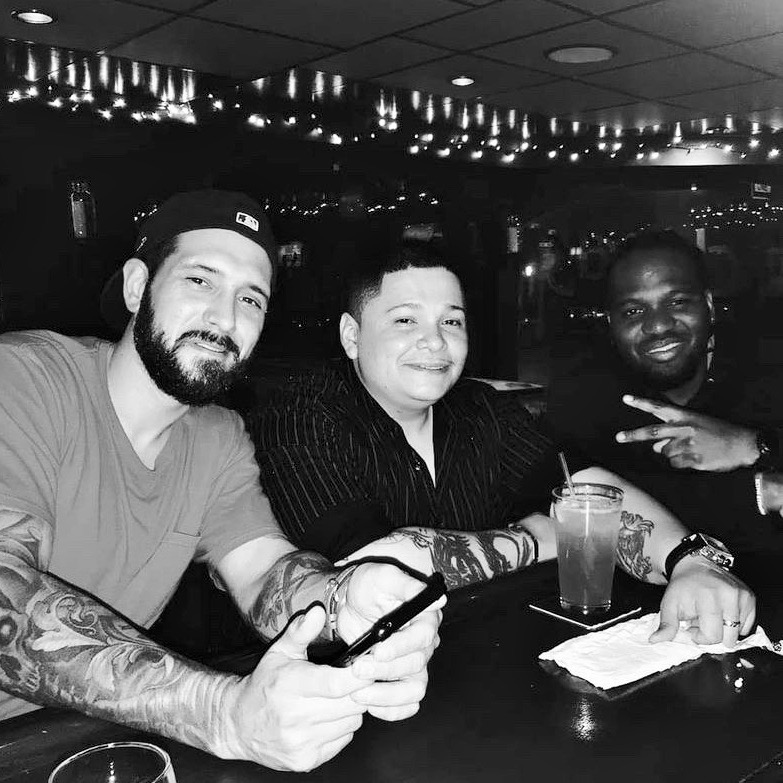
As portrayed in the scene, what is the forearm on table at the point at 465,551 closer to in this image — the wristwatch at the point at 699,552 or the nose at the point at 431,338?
the wristwatch at the point at 699,552

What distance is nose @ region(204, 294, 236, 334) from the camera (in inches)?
55.6

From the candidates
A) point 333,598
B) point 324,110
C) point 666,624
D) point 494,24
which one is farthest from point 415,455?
point 324,110

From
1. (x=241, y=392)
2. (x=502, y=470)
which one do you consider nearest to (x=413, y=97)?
(x=241, y=392)

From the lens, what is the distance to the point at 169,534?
52.9 inches

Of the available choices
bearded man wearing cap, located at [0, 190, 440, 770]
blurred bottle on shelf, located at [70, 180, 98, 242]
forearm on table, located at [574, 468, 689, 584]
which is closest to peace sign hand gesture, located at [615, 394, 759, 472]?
forearm on table, located at [574, 468, 689, 584]

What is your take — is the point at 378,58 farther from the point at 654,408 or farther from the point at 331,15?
the point at 654,408

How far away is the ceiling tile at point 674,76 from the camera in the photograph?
4.12 metres

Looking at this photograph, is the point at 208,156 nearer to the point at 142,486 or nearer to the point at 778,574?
the point at 142,486

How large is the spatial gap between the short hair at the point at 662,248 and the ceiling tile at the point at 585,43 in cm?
141

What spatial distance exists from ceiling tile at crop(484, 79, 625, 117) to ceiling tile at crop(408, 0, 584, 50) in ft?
2.67

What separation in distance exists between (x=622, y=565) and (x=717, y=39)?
327 centimetres

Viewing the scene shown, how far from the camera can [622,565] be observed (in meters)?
1.49

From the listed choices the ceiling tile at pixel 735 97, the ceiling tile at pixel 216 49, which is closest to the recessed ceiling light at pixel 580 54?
the ceiling tile at pixel 735 97

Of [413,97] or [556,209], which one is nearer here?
[556,209]
